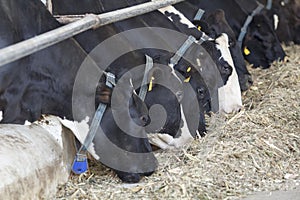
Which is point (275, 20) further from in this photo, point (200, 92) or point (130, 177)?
point (130, 177)

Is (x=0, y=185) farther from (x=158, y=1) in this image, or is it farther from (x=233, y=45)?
(x=233, y=45)

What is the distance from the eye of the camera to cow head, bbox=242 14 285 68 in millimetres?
6758

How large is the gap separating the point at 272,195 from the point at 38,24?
1.67m

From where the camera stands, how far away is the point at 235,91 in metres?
5.66

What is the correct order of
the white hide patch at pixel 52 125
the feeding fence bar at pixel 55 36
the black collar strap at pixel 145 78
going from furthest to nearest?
the black collar strap at pixel 145 78
the white hide patch at pixel 52 125
the feeding fence bar at pixel 55 36

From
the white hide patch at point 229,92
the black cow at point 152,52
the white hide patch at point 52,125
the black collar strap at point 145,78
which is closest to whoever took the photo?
the white hide patch at point 52,125

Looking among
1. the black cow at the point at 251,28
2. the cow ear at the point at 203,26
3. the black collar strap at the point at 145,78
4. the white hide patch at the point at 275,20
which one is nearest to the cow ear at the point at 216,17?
the cow ear at the point at 203,26

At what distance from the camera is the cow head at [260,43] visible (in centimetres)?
676

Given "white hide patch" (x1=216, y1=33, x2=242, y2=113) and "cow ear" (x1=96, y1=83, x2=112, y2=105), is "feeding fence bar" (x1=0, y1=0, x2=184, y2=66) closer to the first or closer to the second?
"cow ear" (x1=96, y1=83, x2=112, y2=105)

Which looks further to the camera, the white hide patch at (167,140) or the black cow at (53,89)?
the white hide patch at (167,140)

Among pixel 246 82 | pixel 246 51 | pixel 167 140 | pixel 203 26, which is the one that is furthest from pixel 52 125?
pixel 246 51

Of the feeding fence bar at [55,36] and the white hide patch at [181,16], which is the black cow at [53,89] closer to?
the feeding fence bar at [55,36]

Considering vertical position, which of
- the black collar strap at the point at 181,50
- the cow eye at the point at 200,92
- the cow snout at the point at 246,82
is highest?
the black collar strap at the point at 181,50

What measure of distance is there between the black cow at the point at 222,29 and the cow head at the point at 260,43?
0.47 metres
